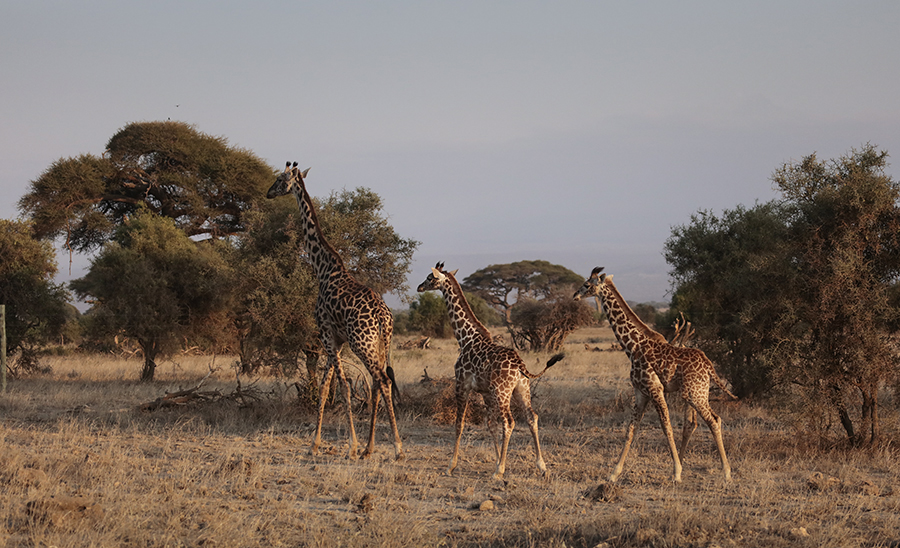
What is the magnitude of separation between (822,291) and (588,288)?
2.96 m

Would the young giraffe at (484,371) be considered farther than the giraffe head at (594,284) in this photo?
No

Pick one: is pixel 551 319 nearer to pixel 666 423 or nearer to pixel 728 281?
pixel 728 281

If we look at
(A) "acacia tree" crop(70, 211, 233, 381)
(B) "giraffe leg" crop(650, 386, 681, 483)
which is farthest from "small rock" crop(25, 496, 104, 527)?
(A) "acacia tree" crop(70, 211, 233, 381)

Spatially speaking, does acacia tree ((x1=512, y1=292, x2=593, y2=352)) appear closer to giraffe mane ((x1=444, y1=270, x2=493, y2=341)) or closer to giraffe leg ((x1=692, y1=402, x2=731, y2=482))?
giraffe mane ((x1=444, y1=270, x2=493, y2=341))

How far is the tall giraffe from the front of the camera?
9.55 meters

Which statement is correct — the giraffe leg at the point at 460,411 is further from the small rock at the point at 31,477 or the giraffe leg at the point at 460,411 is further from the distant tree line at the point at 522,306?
the distant tree line at the point at 522,306

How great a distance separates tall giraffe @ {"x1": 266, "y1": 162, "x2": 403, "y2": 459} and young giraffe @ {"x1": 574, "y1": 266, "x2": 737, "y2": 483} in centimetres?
306

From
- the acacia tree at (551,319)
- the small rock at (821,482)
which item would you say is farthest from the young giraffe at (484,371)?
the acacia tree at (551,319)

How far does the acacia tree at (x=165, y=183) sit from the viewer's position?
27.6m

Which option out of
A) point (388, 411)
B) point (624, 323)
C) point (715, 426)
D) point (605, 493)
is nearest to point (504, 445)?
point (605, 493)

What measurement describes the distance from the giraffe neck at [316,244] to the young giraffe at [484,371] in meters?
1.83

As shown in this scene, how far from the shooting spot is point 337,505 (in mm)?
6988

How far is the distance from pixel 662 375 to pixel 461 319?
2636mm

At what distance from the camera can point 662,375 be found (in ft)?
27.4
